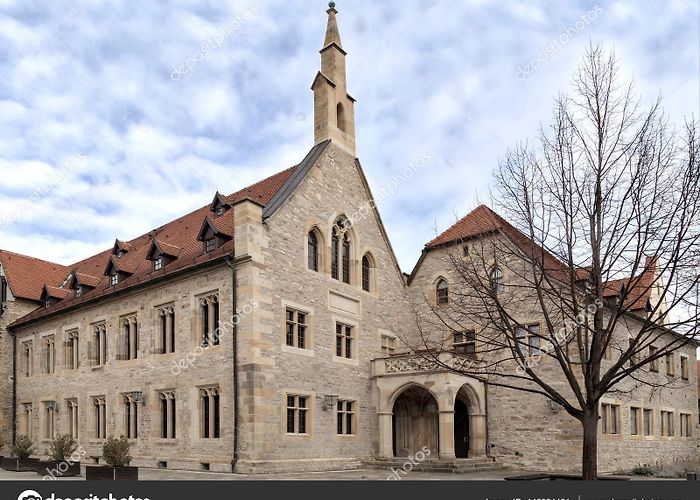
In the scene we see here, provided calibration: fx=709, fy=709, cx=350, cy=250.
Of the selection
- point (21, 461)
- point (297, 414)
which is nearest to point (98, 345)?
point (21, 461)

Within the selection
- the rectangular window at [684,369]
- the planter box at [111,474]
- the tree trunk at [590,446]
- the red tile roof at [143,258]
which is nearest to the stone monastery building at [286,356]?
the red tile roof at [143,258]

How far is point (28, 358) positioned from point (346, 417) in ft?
57.4

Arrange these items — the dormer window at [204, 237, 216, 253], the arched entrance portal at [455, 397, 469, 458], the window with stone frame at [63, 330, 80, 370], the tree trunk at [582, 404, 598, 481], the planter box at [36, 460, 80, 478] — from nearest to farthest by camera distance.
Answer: the tree trunk at [582, 404, 598, 481]
the planter box at [36, 460, 80, 478]
the dormer window at [204, 237, 216, 253]
the arched entrance portal at [455, 397, 469, 458]
the window with stone frame at [63, 330, 80, 370]

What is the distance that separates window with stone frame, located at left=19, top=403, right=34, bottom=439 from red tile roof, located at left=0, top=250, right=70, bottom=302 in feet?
18.2

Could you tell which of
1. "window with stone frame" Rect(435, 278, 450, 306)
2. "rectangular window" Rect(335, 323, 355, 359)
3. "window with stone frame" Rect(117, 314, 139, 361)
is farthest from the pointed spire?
"window with stone frame" Rect(117, 314, 139, 361)

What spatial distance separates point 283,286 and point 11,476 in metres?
10.5

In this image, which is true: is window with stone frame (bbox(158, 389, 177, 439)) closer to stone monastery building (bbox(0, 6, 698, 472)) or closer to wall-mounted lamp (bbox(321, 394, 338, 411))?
stone monastery building (bbox(0, 6, 698, 472))

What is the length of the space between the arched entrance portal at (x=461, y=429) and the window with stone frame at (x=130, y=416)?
41.4 ft

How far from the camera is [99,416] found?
2889cm

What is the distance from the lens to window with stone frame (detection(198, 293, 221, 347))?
24000 millimetres

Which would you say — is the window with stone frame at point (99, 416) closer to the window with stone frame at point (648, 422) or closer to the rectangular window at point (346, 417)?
the rectangular window at point (346, 417)

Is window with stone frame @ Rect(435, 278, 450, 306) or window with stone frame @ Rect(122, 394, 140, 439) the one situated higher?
window with stone frame @ Rect(435, 278, 450, 306)

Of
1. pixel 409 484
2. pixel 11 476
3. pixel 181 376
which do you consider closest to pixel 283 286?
pixel 181 376

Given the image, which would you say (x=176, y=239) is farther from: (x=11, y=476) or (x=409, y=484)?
(x=409, y=484)
